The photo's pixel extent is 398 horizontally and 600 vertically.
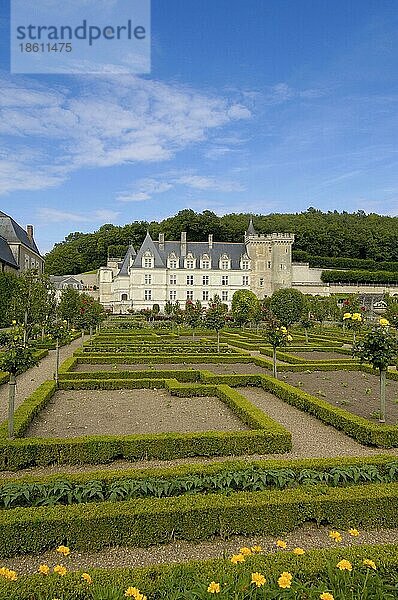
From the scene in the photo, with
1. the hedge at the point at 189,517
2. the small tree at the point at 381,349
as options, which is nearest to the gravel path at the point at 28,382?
the hedge at the point at 189,517

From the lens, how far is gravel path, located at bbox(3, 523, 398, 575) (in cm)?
479

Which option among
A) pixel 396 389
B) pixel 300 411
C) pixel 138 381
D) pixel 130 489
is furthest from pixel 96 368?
pixel 130 489

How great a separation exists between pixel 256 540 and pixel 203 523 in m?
0.62

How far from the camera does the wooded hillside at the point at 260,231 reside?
77125 millimetres

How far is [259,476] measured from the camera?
20.2 ft

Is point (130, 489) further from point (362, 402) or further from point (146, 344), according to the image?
point (146, 344)

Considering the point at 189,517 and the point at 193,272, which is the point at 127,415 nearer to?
the point at 189,517

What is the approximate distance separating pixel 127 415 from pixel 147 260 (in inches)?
1929

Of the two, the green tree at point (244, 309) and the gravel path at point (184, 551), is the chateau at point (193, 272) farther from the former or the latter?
the gravel path at point (184, 551)

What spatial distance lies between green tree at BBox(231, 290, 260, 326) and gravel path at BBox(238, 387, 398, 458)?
2271 centimetres

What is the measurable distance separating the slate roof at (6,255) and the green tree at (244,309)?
64.5 feet

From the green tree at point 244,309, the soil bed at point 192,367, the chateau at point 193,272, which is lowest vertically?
the soil bed at point 192,367

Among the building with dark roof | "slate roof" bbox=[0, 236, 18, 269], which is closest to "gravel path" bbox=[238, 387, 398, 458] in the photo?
"slate roof" bbox=[0, 236, 18, 269]

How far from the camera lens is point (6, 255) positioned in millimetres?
42000
